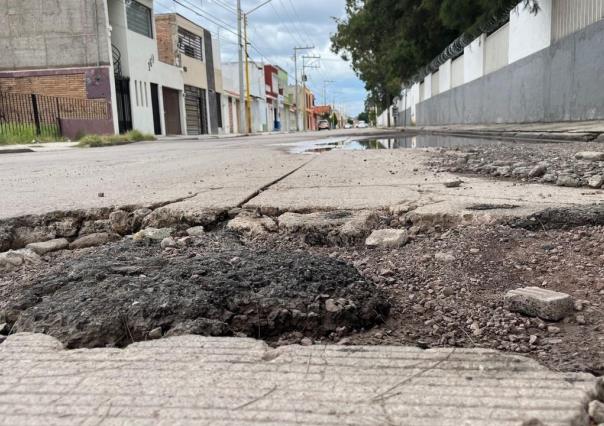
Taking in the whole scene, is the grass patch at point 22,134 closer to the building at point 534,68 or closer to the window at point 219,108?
the building at point 534,68

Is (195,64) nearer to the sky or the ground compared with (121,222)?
nearer to the sky

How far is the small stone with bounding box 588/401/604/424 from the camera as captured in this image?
3.33 ft

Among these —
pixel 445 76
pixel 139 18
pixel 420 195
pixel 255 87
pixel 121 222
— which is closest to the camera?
pixel 121 222

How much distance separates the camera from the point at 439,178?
418 centimetres

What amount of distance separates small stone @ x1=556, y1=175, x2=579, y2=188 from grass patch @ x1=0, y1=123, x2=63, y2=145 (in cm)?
1703

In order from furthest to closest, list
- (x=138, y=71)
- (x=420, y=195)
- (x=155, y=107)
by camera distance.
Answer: (x=155, y=107)
(x=138, y=71)
(x=420, y=195)

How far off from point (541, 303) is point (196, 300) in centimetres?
104

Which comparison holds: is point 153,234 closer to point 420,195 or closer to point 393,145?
point 420,195

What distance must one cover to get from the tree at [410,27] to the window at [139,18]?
992 cm

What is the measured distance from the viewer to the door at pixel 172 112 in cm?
2977

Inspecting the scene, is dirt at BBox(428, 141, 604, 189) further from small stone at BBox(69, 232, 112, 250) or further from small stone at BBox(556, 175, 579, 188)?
small stone at BBox(69, 232, 112, 250)

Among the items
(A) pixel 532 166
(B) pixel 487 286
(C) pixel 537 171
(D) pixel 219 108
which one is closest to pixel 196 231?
(B) pixel 487 286

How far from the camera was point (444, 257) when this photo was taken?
2055 mm

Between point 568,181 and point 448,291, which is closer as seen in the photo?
→ point 448,291
